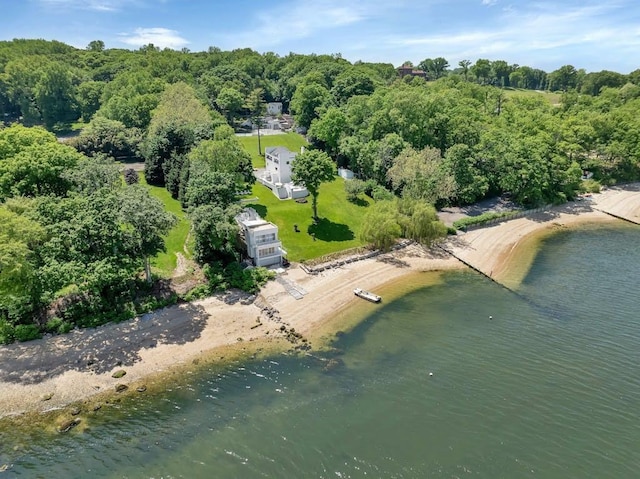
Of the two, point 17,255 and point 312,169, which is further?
point 312,169

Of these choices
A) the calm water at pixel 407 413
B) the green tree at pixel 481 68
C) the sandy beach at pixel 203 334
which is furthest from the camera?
the green tree at pixel 481 68

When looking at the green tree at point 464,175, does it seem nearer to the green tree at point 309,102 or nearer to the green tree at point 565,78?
the green tree at point 309,102

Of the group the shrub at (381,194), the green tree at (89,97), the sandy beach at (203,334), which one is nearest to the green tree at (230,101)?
the green tree at (89,97)

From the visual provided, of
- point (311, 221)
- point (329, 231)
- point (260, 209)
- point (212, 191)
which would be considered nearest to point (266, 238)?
point (212, 191)

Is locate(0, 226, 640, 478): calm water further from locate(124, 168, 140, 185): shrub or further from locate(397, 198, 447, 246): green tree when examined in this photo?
locate(124, 168, 140, 185): shrub

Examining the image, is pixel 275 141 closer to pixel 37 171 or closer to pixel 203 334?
pixel 37 171

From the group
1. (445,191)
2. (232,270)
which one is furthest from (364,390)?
(445,191)

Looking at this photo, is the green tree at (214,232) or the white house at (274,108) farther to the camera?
the white house at (274,108)
